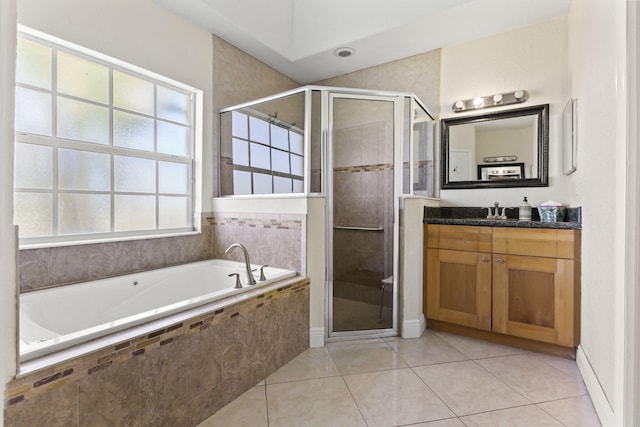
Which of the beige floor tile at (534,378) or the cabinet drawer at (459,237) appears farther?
the cabinet drawer at (459,237)

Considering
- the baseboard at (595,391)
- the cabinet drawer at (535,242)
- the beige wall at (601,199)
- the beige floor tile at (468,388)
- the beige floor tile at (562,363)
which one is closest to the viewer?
the beige wall at (601,199)

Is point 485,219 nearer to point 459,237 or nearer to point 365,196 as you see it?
point 459,237

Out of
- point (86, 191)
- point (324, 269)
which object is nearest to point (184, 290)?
point (86, 191)

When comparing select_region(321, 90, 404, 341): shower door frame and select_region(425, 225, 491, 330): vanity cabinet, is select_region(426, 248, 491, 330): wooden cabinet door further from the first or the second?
select_region(321, 90, 404, 341): shower door frame

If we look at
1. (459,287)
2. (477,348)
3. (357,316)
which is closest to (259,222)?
(357,316)

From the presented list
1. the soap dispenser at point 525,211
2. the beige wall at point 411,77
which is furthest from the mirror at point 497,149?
the beige wall at point 411,77

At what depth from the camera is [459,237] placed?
2.49 metres

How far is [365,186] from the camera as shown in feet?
8.52

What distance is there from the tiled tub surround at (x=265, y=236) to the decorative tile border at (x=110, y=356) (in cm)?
56

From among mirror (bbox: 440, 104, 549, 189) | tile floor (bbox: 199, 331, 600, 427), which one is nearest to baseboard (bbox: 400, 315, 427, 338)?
tile floor (bbox: 199, 331, 600, 427)

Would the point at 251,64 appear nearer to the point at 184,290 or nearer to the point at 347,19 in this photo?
the point at 347,19

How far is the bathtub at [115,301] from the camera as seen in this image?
1277 millimetres

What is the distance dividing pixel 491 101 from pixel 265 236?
231 centimetres

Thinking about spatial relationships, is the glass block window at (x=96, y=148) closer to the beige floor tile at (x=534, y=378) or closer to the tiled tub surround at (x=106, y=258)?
the tiled tub surround at (x=106, y=258)
